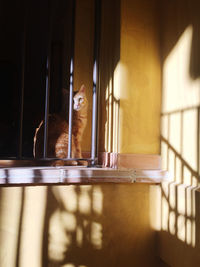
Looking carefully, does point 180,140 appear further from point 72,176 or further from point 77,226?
point 77,226

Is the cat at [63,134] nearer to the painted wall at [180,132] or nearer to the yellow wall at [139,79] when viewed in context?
the yellow wall at [139,79]

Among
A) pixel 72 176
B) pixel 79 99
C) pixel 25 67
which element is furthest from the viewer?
pixel 25 67

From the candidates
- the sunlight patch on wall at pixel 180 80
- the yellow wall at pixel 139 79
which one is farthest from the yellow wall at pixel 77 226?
the sunlight patch on wall at pixel 180 80

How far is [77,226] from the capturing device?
4.44 ft

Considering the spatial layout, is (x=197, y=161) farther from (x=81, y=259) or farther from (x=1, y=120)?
A: (x=1, y=120)

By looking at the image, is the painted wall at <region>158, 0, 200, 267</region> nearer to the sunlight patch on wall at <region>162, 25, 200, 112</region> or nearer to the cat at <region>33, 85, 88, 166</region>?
the sunlight patch on wall at <region>162, 25, 200, 112</region>

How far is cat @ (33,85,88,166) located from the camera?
1724 mm

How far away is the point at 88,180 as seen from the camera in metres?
1.39

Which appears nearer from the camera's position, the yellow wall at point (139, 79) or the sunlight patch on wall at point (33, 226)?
the sunlight patch on wall at point (33, 226)

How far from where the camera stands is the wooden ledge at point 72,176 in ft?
4.22

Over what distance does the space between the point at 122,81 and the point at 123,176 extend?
0.59m

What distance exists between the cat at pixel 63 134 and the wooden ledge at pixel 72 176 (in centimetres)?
30

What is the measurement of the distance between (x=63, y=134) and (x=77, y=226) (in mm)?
652

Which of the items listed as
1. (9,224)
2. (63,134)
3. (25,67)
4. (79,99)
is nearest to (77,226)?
(9,224)
